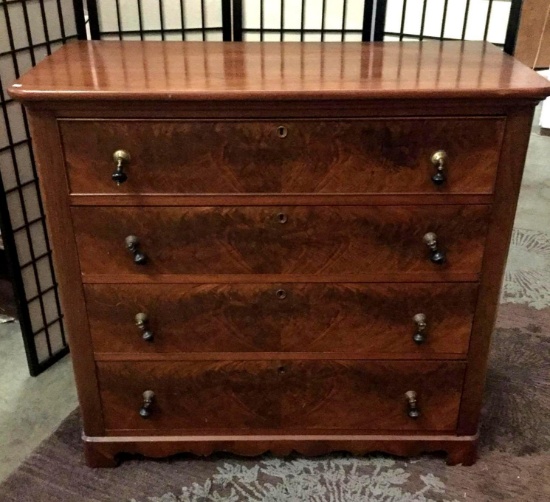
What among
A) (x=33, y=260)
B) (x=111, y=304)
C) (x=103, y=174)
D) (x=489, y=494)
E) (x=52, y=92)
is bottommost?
(x=489, y=494)

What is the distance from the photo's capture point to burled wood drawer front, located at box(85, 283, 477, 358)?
4.14 feet

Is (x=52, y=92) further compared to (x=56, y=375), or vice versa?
(x=56, y=375)

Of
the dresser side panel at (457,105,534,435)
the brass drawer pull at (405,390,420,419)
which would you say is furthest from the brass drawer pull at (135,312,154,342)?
the dresser side panel at (457,105,534,435)

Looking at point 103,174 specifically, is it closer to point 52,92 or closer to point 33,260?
point 52,92

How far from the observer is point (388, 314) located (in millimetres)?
1287

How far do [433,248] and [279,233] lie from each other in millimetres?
296

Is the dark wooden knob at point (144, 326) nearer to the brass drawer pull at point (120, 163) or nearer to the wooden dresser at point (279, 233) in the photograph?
the wooden dresser at point (279, 233)

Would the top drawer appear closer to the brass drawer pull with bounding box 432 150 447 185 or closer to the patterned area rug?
the brass drawer pull with bounding box 432 150 447 185

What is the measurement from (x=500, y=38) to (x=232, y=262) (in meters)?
0.85

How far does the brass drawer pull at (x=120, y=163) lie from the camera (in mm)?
1110

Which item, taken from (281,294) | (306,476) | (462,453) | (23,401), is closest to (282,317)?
(281,294)

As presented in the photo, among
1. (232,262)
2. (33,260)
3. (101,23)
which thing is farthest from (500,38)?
(33,260)

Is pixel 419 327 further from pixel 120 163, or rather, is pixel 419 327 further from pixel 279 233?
pixel 120 163

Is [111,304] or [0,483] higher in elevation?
[111,304]
